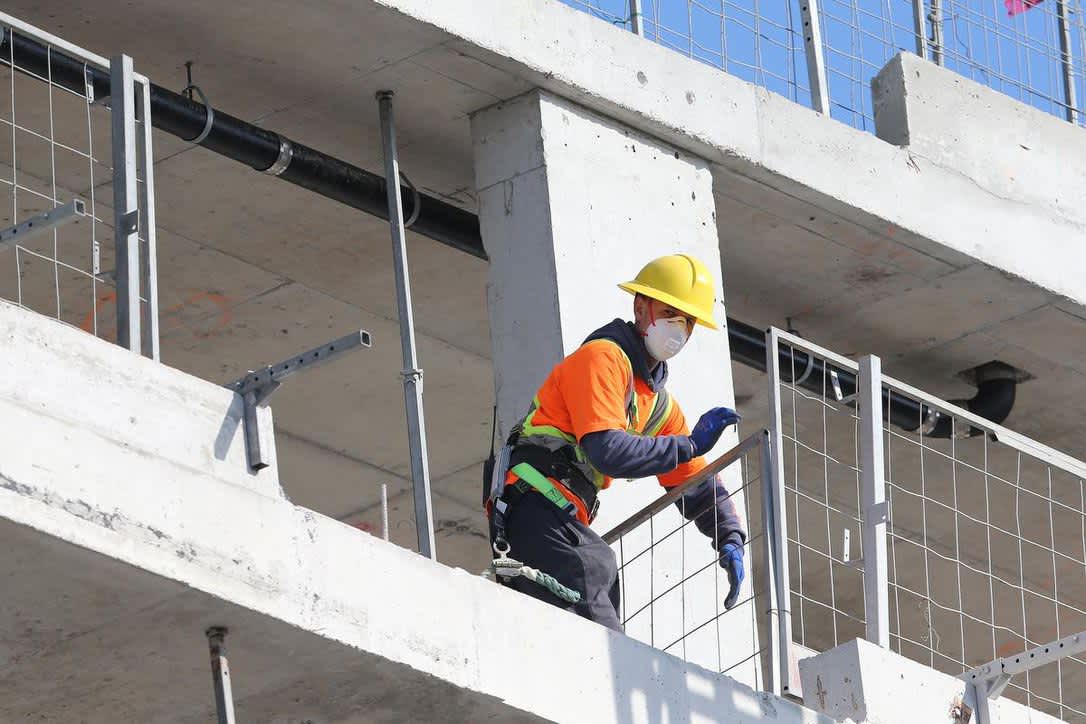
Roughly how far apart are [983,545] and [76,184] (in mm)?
6316

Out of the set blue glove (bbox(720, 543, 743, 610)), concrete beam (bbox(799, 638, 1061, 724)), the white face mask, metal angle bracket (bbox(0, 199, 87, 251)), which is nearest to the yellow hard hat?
the white face mask

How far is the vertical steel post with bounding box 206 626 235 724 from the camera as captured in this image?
7445 millimetres

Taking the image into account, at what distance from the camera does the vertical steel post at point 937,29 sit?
40.8 feet

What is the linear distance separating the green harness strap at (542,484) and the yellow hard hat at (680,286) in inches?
29.2

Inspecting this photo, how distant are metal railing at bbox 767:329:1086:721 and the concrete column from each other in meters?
1.01

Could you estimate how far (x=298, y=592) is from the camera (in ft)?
24.5

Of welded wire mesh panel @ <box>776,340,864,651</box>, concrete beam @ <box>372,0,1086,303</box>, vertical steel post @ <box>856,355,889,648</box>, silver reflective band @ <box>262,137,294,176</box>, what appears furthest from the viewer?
welded wire mesh panel @ <box>776,340,864,651</box>

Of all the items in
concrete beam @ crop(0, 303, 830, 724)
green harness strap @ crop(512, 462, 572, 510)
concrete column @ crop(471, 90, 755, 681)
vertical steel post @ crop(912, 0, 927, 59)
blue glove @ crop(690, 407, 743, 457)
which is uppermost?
vertical steel post @ crop(912, 0, 927, 59)

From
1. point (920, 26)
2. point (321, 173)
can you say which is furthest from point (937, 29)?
point (321, 173)

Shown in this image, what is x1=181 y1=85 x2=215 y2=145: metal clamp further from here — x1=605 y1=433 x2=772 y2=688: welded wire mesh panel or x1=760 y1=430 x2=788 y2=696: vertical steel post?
x1=760 y1=430 x2=788 y2=696: vertical steel post

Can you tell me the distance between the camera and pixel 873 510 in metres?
9.36

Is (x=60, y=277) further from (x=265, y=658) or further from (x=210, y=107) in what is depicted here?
(x=265, y=658)

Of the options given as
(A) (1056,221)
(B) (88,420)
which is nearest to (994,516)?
(A) (1056,221)

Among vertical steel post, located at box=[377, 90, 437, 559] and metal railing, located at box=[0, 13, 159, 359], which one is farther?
vertical steel post, located at box=[377, 90, 437, 559]
